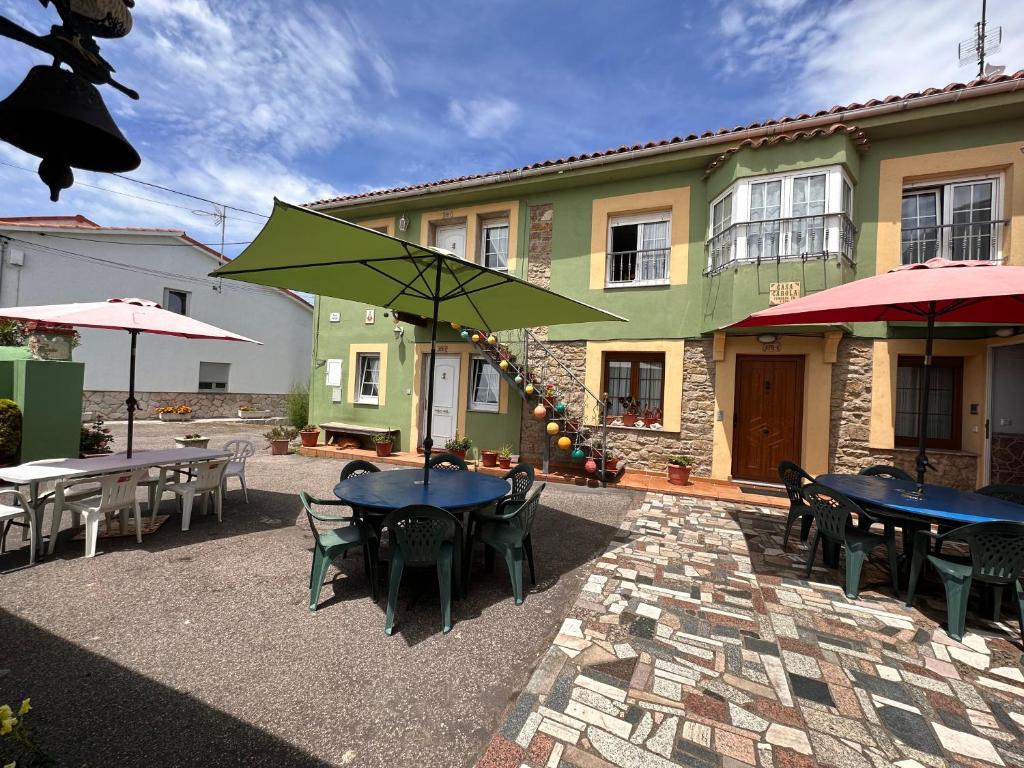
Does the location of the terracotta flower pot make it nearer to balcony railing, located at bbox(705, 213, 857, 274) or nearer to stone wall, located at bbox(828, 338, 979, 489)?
stone wall, located at bbox(828, 338, 979, 489)

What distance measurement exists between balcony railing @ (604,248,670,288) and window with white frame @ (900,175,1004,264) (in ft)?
12.9

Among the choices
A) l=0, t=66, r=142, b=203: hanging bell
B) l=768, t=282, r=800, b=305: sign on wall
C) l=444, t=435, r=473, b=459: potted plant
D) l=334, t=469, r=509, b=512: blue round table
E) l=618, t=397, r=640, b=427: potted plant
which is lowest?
l=444, t=435, r=473, b=459: potted plant

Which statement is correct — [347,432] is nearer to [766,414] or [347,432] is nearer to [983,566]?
[766,414]

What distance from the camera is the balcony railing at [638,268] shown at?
890 centimetres

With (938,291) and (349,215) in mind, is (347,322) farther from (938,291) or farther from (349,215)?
(938,291)

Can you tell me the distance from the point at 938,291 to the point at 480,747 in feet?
14.4

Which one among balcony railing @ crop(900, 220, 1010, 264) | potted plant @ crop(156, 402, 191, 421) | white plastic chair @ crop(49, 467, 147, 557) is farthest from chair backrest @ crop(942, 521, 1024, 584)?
potted plant @ crop(156, 402, 191, 421)

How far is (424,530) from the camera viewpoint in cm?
317

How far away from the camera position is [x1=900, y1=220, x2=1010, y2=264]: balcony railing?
687 centimetres

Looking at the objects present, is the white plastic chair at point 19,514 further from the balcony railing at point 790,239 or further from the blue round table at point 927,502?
the balcony railing at point 790,239

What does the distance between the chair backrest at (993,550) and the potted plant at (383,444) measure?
30.9 ft

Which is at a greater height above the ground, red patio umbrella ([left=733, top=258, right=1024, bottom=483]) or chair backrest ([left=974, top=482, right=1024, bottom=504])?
red patio umbrella ([left=733, top=258, right=1024, bottom=483])

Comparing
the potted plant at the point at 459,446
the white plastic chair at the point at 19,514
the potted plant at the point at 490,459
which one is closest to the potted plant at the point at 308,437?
the potted plant at the point at 459,446

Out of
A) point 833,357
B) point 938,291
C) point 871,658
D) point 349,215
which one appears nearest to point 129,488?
point 871,658
